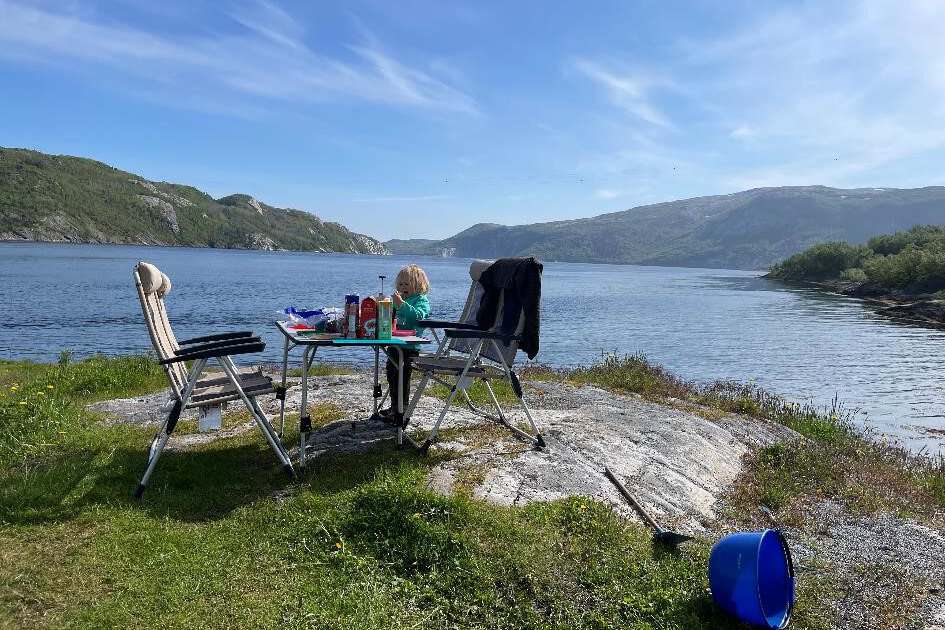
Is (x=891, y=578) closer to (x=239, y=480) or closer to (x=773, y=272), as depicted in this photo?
(x=239, y=480)

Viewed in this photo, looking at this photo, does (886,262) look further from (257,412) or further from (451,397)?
(257,412)

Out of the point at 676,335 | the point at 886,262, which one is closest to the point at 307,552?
the point at 676,335

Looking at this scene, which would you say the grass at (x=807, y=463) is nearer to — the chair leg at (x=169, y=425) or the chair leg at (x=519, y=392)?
the chair leg at (x=519, y=392)

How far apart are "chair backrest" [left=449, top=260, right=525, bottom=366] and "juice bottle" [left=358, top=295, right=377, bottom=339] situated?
3.46ft

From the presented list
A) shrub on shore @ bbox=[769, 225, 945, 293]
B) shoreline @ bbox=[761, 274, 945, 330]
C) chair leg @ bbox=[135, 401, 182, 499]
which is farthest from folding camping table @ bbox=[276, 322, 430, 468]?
shrub on shore @ bbox=[769, 225, 945, 293]

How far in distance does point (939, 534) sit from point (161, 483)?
7397 millimetres

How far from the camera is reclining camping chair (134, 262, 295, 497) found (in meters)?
5.45

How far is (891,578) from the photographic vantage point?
4902 mm

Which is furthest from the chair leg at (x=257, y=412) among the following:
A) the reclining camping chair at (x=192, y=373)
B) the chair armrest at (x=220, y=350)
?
the chair armrest at (x=220, y=350)

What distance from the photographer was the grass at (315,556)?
3.79 meters

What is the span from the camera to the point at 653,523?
511 centimetres

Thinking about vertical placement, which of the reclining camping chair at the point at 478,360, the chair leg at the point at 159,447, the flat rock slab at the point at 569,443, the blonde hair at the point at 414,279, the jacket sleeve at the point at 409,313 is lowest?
the flat rock slab at the point at 569,443

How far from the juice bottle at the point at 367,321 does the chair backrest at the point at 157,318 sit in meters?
1.73

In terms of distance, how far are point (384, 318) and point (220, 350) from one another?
156 cm
